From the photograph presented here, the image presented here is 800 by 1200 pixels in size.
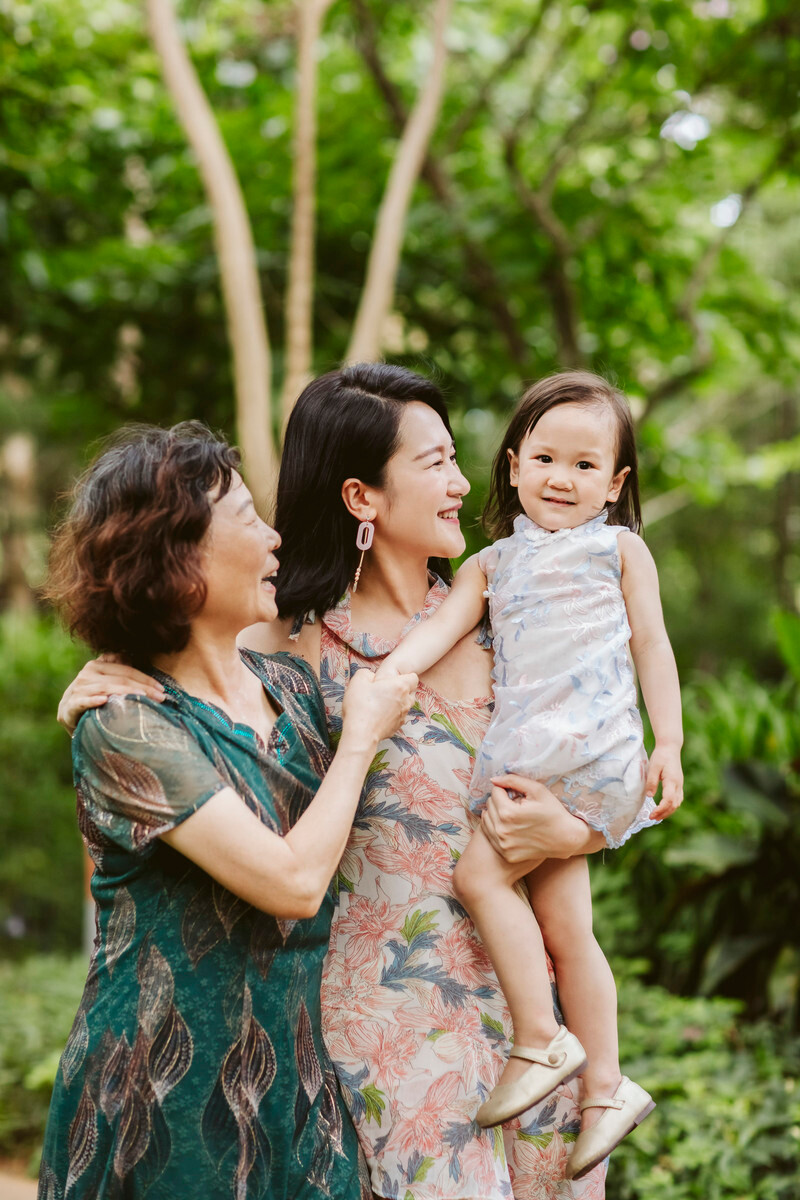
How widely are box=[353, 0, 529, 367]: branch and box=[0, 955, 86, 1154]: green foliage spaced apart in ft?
13.3

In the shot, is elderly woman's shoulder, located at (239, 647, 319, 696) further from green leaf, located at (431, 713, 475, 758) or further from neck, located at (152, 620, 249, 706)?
green leaf, located at (431, 713, 475, 758)

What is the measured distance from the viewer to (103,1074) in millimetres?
1589

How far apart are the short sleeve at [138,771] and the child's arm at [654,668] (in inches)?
28.8

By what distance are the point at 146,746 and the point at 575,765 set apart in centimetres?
72

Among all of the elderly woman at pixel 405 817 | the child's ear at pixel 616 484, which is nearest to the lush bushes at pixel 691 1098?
the elderly woman at pixel 405 817

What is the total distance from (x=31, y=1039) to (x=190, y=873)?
4006 millimetres

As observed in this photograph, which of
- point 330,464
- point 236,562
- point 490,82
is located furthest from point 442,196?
point 236,562

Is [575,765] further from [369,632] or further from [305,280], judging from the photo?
[305,280]

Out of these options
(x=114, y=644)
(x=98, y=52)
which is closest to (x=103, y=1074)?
(x=114, y=644)

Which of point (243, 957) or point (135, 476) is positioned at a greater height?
point (135, 476)

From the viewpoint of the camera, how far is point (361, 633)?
205cm

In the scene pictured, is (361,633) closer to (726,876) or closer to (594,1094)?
(594,1094)

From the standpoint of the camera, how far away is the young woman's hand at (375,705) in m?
1.72

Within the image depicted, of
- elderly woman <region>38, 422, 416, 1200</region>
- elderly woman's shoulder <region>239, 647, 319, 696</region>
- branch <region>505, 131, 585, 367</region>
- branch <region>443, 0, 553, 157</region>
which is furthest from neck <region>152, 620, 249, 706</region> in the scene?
branch <region>443, 0, 553, 157</region>
